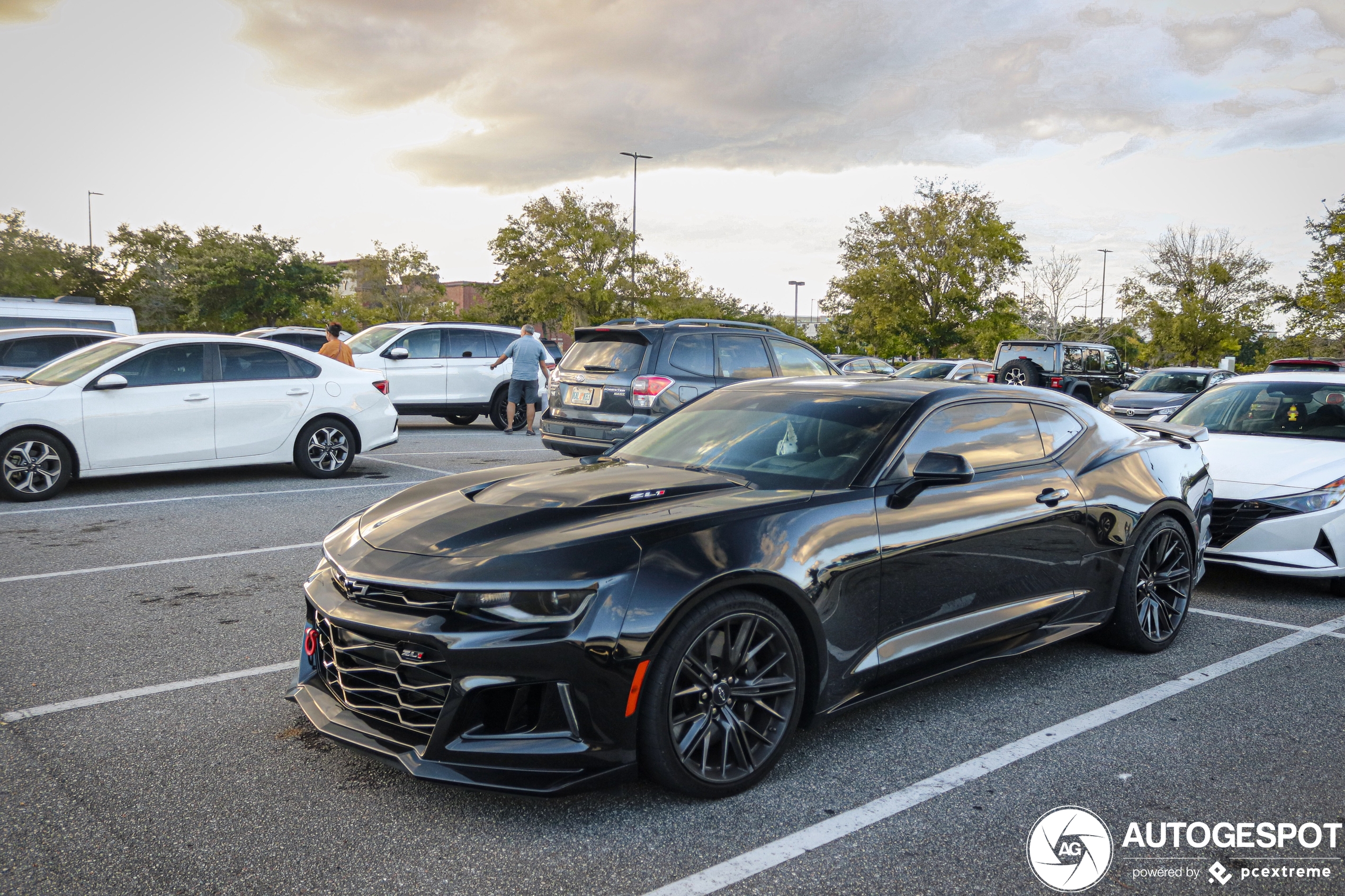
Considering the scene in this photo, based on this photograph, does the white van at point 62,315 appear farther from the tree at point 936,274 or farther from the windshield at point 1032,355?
the tree at point 936,274

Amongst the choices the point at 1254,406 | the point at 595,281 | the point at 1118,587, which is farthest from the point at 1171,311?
the point at 1118,587

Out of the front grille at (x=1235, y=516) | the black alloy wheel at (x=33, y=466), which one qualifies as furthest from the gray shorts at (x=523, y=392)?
the front grille at (x=1235, y=516)

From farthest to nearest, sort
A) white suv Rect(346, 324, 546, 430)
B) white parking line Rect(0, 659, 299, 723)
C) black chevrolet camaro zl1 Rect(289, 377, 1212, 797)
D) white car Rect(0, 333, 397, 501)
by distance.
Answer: white suv Rect(346, 324, 546, 430) < white car Rect(0, 333, 397, 501) < white parking line Rect(0, 659, 299, 723) < black chevrolet camaro zl1 Rect(289, 377, 1212, 797)

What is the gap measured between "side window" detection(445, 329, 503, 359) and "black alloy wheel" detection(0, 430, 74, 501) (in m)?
7.45

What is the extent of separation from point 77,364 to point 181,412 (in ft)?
3.62

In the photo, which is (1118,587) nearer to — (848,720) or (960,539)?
(960,539)

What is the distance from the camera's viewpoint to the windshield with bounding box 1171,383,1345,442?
6828 millimetres

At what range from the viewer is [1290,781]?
3336 millimetres

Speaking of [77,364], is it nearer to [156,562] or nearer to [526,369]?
[156,562]

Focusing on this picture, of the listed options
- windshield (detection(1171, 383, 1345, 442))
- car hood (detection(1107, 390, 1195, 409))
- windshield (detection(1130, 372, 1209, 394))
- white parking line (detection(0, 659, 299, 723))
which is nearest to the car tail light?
windshield (detection(1171, 383, 1345, 442))

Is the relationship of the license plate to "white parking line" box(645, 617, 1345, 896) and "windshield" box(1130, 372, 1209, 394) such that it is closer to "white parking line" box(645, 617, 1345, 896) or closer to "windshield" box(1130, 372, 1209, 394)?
"white parking line" box(645, 617, 1345, 896)

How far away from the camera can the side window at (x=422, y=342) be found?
15344mm

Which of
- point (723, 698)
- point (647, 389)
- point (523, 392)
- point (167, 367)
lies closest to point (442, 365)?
point (523, 392)

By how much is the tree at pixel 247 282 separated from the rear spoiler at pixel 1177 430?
4547 centimetres
